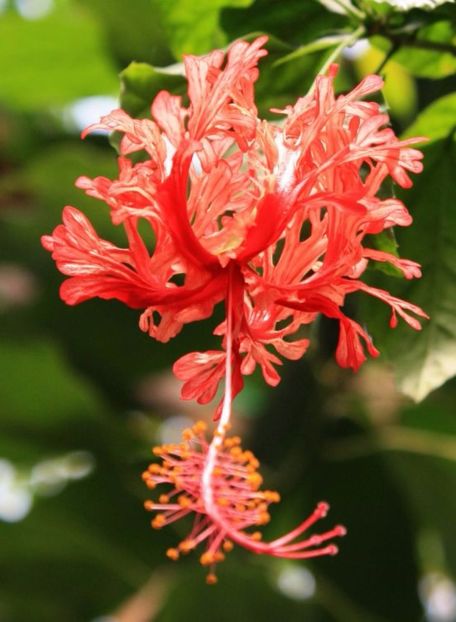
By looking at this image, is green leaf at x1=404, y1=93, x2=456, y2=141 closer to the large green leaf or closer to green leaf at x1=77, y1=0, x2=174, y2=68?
the large green leaf

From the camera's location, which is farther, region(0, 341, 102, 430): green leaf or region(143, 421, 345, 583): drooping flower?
region(0, 341, 102, 430): green leaf

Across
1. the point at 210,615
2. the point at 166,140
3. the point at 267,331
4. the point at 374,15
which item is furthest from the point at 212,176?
the point at 210,615

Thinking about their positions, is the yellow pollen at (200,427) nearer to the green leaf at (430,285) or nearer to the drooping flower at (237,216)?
the drooping flower at (237,216)

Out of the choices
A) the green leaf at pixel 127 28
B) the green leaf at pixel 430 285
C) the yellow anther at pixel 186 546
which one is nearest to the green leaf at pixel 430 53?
the green leaf at pixel 430 285

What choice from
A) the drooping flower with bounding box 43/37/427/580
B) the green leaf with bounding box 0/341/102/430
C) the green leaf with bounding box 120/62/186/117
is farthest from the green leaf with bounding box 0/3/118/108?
the drooping flower with bounding box 43/37/427/580

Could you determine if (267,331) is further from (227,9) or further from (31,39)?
(31,39)

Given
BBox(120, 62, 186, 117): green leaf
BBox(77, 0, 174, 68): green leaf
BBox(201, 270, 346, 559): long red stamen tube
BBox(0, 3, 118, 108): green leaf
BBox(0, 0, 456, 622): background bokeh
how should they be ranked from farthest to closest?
BBox(0, 3, 118, 108): green leaf → BBox(0, 0, 456, 622): background bokeh → BBox(77, 0, 174, 68): green leaf → BBox(120, 62, 186, 117): green leaf → BBox(201, 270, 346, 559): long red stamen tube
